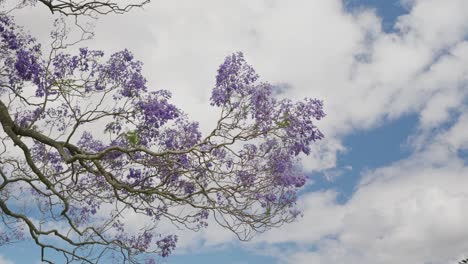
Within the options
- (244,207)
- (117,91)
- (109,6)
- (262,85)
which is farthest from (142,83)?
(244,207)

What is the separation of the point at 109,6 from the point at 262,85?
3165 millimetres

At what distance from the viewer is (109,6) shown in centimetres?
1103

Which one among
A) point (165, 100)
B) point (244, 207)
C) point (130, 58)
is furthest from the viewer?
point (130, 58)

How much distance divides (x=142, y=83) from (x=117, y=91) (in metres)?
0.55

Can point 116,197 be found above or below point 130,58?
below

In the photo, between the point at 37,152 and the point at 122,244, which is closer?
the point at 122,244

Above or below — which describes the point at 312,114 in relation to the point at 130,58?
below

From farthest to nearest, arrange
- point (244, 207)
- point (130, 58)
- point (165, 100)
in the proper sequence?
point (130, 58) → point (165, 100) → point (244, 207)

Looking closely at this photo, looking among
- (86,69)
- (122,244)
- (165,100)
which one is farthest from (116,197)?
(86,69)

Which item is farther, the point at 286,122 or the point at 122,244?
the point at 122,244

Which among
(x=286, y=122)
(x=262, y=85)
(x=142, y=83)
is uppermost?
(x=142, y=83)

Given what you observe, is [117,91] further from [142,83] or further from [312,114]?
[312,114]

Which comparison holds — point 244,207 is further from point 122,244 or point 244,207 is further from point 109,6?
point 109,6

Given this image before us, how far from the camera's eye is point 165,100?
11703mm
